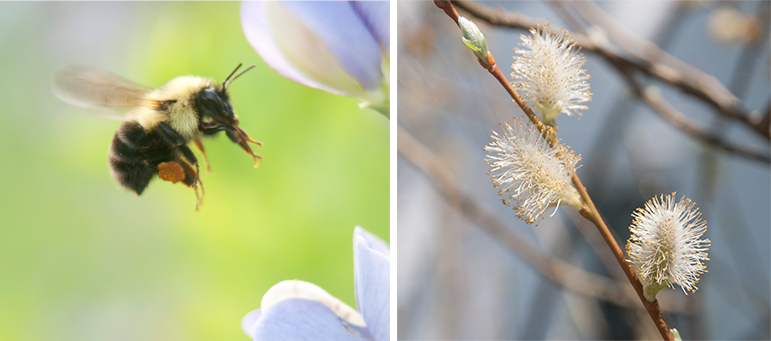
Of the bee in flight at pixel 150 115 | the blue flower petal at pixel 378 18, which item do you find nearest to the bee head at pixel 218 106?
the bee in flight at pixel 150 115

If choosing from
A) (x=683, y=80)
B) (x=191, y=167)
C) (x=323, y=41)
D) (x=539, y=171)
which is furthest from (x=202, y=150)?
(x=683, y=80)

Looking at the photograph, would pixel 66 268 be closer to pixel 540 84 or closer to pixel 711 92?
pixel 540 84

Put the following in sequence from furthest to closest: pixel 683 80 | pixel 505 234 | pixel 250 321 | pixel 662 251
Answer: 1. pixel 505 234
2. pixel 683 80
3. pixel 250 321
4. pixel 662 251

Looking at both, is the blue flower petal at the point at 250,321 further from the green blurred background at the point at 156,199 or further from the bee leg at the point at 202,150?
the bee leg at the point at 202,150

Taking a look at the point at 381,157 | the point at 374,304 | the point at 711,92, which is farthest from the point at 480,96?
the point at 374,304

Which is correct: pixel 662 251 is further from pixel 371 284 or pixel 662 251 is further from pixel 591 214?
pixel 371 284

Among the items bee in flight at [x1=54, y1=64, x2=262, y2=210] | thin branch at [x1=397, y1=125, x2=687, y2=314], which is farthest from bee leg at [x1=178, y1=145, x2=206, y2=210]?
thin branch at [x1=397, y1=125, x2=687, y2=314]
